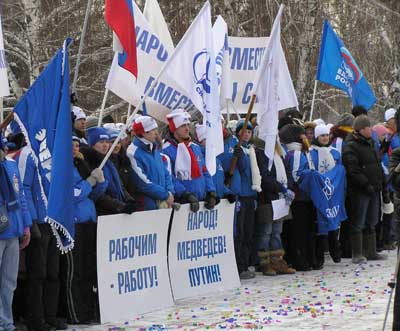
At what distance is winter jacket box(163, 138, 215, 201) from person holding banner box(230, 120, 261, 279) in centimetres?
111

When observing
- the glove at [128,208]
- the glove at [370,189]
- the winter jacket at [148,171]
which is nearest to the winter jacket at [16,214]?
the glove at [128,208]

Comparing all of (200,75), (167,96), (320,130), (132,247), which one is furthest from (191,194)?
(320,130)

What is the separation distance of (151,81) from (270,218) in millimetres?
2763

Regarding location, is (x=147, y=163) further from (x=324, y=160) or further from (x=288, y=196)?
(x=324, y=160)

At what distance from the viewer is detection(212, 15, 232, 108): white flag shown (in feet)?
46.8

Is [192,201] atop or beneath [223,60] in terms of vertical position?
beneath

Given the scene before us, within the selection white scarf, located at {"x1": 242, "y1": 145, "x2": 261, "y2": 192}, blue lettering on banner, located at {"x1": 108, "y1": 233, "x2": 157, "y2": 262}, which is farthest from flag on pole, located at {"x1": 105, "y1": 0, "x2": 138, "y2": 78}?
white scarf, located at {"x1": 242, "y1": 145, "x2": 261, "y2": 192}

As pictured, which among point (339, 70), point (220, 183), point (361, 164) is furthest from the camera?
point (339, 70)

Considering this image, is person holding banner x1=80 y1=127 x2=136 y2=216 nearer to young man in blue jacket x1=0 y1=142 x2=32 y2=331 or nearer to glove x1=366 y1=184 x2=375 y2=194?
young man in blue jacket x1=0 y1=142 x2=32 y2=331

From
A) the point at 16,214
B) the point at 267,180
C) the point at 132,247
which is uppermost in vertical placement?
the point at 267,180

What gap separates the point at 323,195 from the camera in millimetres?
15125

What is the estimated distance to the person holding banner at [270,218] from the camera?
47.9 ft

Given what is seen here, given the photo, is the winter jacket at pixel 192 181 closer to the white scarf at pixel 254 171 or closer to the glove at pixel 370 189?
the white scarf at pixel 254 171

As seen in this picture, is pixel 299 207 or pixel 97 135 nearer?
pixel 97 135
